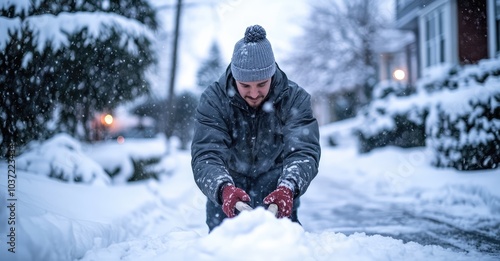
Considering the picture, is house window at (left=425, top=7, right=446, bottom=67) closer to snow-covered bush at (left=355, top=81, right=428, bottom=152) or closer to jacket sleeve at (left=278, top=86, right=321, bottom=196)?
snow-covered bush at (left=355, top=81, right=428, bottom=152)

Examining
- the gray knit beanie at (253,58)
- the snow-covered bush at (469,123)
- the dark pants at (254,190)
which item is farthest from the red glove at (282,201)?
the snow-covered bush at (469,123)

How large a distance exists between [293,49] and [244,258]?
26438 mm

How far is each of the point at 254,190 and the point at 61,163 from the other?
3.36 metres

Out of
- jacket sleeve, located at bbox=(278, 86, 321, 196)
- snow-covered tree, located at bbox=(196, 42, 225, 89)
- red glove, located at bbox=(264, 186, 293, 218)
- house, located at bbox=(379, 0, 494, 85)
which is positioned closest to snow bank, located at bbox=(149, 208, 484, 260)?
red glove, located at bbox=(264, 186, 293, 218)

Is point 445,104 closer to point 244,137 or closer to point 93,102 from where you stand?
point 244,137

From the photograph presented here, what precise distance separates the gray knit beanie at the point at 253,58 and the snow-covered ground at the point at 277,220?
978 millimetres

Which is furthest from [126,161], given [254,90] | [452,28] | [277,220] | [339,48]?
[339,48]

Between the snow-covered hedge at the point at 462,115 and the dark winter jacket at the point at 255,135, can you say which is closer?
the dark winter jacket at the point at 255,135

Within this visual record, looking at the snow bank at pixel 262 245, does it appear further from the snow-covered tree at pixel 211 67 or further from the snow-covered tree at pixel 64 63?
the snow-covered tree at pixel 211 67

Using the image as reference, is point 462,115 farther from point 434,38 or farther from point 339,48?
point 339,48

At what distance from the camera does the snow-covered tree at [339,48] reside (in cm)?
2512

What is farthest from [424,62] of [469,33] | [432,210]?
[432,210]

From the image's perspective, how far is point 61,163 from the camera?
5.18 m

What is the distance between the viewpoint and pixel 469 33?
42.2 ft
